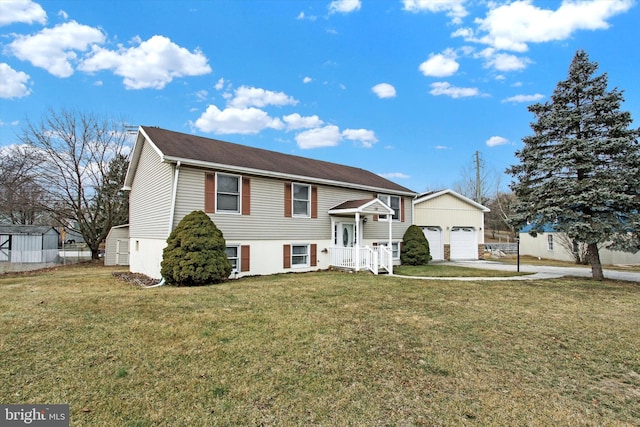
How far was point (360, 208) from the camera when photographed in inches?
527

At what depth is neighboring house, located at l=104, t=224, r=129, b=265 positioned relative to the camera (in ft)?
61.2

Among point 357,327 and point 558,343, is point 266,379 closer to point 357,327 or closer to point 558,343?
point 357,327

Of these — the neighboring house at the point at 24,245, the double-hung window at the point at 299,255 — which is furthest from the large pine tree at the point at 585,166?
the neighboring house at the point at 24,245

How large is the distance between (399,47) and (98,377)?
17.7m

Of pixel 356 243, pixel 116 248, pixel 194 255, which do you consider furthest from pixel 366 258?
pixel 116 248

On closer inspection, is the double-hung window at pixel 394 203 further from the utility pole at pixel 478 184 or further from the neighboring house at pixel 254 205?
the utility pole at pixel 478 184

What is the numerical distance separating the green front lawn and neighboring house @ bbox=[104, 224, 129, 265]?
464 inches

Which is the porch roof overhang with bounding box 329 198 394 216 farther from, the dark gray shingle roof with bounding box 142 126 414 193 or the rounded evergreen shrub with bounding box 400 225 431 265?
the rounded evergreen shrub with bounding box 400 225 431 265

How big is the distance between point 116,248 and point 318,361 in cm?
1840

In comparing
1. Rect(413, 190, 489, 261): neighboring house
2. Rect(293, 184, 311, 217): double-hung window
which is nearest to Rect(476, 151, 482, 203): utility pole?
Rect(413, 190, 489, 261): neighboring house

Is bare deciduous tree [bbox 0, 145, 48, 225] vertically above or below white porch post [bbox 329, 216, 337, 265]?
above

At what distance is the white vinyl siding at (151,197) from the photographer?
36.3ft

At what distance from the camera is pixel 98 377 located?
370 centimetres

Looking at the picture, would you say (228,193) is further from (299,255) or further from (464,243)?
(464,243)
